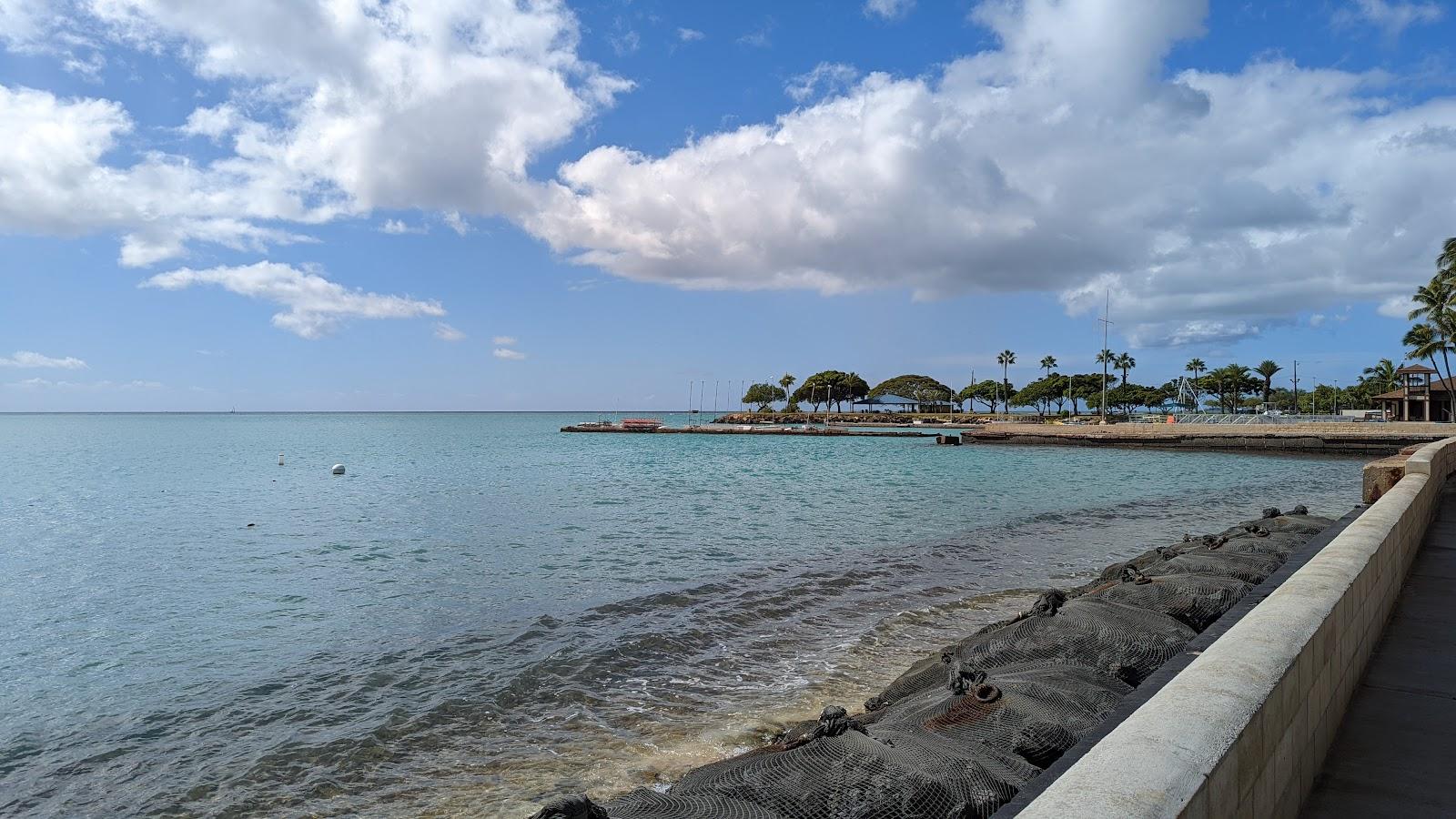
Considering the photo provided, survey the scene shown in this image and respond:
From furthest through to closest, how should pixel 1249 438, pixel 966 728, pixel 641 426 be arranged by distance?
pixel 641 426 < pixel 1249 438 < pixel 966 728

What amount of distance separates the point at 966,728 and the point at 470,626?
26.7 feet

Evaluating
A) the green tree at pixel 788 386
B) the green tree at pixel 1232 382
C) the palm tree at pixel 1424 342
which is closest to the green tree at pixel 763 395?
the green tree at pixel 788 386

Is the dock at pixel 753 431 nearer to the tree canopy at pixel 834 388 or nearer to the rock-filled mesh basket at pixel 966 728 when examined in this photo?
the tree canopy at pixel 834 388

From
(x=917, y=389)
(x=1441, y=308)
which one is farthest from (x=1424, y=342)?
(x=917, y=389)

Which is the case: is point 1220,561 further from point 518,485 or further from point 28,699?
point 518,485

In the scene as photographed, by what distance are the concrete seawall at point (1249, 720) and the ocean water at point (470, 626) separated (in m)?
4.12

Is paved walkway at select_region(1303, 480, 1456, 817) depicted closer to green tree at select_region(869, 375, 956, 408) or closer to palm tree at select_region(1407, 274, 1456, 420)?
palm tree at select_region(1407, 274, 1456, 420)

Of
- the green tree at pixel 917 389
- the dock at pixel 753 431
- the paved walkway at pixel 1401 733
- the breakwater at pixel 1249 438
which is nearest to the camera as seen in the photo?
the paved walkway at pixel 1401 733

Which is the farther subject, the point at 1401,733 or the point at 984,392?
the point at 984,392

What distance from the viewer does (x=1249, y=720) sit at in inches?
96.1

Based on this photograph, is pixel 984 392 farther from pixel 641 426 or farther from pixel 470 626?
pixel 470 626

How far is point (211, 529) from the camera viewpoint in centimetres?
2277

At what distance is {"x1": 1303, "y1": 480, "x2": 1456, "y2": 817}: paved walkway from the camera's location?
323cm

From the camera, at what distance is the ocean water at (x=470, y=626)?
21.5ft
